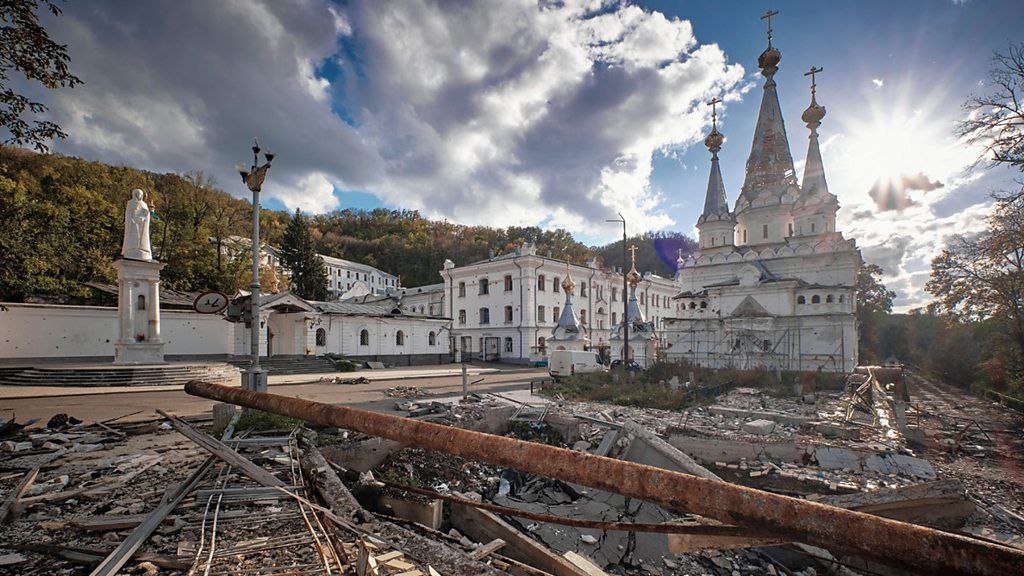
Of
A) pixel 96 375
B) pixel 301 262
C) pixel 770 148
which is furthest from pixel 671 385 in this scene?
pixel 301 262

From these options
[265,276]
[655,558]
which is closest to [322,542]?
[655,558]

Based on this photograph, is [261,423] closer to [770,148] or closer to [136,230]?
[136,230]

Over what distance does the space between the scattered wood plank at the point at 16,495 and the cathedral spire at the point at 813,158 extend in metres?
39.5

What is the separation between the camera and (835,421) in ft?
38.0

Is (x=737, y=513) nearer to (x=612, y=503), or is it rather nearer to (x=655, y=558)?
(x=655, y=558)

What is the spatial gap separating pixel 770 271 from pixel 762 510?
32.9 meters

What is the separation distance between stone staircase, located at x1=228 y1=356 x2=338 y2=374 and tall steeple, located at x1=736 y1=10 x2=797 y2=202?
1365 inches

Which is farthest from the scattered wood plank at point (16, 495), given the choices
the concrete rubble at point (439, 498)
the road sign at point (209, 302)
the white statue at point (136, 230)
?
the white statue at point (136, 230)

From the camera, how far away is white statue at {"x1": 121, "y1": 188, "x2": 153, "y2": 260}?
18.0m

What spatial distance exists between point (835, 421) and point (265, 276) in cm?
3788

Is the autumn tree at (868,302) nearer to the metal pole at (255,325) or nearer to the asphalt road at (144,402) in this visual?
the asphalt road at (144,402)

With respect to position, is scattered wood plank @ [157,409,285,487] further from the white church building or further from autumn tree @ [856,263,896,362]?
autumn tree @ [856,263,896,362]

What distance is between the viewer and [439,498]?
5.30m

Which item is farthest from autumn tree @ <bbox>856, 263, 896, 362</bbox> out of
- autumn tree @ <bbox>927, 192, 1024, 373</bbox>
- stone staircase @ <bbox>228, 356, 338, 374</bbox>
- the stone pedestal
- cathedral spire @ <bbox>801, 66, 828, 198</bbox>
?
the stone pedestal
